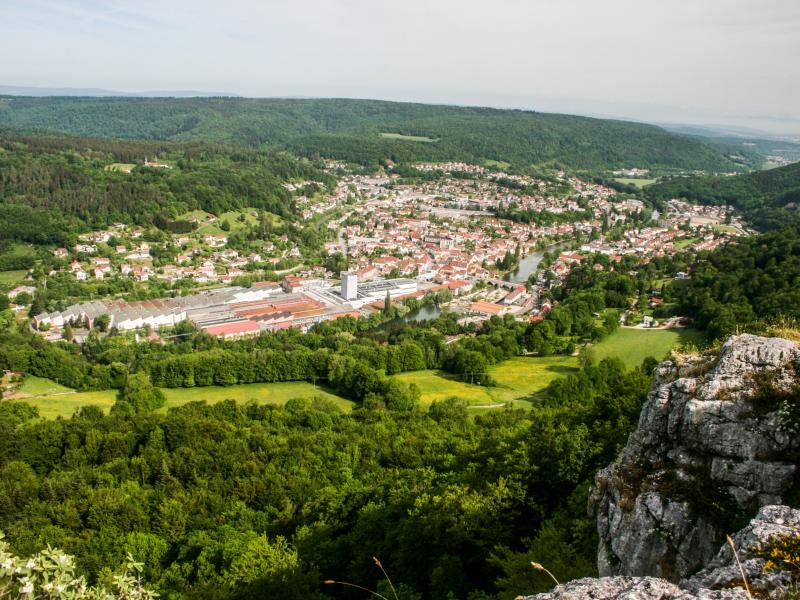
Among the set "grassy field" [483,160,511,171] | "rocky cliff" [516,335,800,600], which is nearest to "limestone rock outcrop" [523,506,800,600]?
"rocky cliff" [516,335,800,600]

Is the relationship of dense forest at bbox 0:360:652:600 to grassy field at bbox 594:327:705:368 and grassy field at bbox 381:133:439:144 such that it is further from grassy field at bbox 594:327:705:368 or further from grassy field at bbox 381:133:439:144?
grassy field at bbox 381:133:439:144

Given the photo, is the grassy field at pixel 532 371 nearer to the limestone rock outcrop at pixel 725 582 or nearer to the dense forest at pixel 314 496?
the dense forest at pixel 314 496

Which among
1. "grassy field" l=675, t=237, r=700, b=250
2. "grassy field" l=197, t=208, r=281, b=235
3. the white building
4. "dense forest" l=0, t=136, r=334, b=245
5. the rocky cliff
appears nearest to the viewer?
the rocky cliff

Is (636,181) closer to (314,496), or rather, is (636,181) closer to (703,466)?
(314,496)

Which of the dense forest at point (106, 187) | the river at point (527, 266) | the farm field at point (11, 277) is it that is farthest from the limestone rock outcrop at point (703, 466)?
the dense forest at point (106, 187)

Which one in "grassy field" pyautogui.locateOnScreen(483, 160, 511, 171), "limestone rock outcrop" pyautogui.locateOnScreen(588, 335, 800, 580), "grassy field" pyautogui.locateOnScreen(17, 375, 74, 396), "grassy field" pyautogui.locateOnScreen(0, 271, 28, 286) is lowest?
"grassy field" pyautogui.locateOnScreen(17, 375, 74, 396)

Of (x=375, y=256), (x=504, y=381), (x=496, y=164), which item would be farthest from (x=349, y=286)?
(x=496, y=164)
